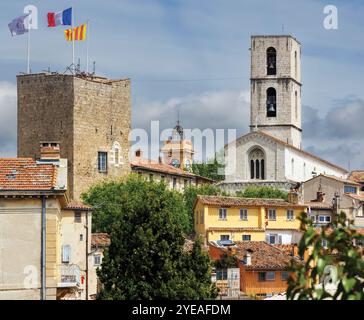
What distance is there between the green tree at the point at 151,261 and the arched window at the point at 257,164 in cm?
7188

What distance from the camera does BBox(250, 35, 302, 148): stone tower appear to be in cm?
13031

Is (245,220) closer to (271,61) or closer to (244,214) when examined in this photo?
(244,214)

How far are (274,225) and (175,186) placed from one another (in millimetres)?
21855

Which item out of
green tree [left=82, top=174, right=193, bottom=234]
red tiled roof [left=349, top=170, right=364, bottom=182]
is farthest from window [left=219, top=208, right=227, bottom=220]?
red tiled roof [left=349, top=170, right=364, bottom=182]

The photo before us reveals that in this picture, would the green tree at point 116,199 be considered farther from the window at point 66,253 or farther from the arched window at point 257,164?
the arched window at point 257,164

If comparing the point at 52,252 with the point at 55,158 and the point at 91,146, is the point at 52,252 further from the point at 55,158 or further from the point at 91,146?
the point at 91,146

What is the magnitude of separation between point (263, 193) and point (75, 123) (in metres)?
21.7

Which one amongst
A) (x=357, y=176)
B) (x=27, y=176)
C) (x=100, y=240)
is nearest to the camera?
(x=27, y=176)

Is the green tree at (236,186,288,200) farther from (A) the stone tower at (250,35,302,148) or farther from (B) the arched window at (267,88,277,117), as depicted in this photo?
(B) the arched window at (267,88,277,117)

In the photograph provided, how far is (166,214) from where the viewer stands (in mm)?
47188

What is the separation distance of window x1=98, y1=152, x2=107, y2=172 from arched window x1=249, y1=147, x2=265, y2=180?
31251mm

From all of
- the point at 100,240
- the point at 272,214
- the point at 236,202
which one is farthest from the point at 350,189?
the point at 100,240

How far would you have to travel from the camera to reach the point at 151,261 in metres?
44.7

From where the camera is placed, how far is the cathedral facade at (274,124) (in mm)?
120312
